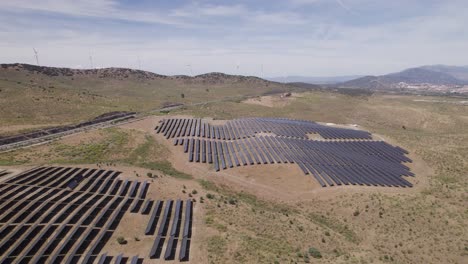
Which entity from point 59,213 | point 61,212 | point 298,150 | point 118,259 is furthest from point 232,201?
point 298,150

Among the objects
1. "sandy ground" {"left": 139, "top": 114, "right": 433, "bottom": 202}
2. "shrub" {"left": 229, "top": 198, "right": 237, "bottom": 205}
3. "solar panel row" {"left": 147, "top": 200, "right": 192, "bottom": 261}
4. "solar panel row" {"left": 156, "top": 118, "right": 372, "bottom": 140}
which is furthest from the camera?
"solar panel row" {"left": 156, "top": 118, "right": 372, "bottom": 140}

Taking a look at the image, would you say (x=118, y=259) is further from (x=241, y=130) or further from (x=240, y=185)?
(x=241, y=130)

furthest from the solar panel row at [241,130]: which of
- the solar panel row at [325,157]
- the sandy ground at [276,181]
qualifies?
the sandy ground at [276,181]

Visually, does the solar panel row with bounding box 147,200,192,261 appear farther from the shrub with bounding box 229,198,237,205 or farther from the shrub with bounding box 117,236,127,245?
the shrub with bounding box 229,198,237,205

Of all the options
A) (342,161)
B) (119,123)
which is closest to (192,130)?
(119,123)

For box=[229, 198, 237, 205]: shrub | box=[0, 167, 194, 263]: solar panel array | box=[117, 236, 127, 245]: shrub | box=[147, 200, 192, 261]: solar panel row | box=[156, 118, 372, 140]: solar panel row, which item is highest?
box=[156, 118, 372, 140]: solar panel row

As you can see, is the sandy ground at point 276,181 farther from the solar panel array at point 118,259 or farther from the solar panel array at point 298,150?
the solar panel array at point 118,259

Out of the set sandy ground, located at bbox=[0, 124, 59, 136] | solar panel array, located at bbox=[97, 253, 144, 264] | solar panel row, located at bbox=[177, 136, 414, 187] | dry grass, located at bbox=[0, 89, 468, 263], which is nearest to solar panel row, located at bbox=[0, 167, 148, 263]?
solar panel array, located at bbox=[97, 253, 144, 264]
